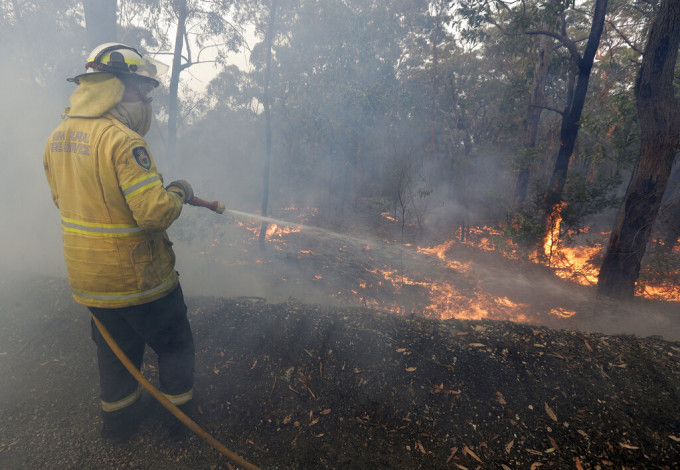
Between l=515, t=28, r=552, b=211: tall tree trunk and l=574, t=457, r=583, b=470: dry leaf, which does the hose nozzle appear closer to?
l=574, t=457, r=583, b=470: dry leaf

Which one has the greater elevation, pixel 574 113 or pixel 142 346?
pixel 574 113

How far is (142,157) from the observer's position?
2.01 metres

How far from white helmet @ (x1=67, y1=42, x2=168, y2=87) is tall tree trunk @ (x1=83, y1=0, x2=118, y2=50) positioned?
6.58m

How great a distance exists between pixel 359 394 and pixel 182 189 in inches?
81.4

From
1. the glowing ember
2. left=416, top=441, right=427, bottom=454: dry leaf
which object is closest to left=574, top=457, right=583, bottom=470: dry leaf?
left=416, top=441, right=427, bottom=454: dry leaf

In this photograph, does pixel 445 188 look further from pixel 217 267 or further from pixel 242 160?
pixel 242 160

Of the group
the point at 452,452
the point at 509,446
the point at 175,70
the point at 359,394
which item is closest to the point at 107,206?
the point at 359,394

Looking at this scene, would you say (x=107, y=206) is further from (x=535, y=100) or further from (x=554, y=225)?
(x=535, y=100)

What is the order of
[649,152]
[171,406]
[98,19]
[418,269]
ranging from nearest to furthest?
[171,406], [649,152], [98,19], [418,269]

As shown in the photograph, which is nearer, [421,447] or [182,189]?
[421,447]

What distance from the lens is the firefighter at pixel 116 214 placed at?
194cm

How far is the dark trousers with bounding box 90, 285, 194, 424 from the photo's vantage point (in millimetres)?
2191

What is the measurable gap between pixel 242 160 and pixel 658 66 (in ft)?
84.6

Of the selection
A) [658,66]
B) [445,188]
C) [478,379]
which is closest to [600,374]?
[478,379]
